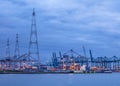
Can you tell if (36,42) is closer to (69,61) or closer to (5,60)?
(5,60)

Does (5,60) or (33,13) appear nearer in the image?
(33,13)

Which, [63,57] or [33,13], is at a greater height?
[33,13]

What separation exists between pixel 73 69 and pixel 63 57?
29.2ft

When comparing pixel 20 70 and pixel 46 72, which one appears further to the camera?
A: pixel 46 72

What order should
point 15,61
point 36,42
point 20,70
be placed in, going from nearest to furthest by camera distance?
point 36,42 → point 15,61 → point 20,70

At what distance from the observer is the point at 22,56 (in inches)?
6929

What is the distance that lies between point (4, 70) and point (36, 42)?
196ft

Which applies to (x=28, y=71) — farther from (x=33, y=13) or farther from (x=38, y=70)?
(x=33, y=13)

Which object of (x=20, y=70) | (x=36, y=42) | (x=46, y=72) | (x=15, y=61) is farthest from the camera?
(x=46, y=72)

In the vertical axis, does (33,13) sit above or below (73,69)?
above

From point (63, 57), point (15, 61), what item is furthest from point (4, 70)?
point (63, 57)

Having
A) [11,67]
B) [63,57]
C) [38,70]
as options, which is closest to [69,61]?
[63,57]

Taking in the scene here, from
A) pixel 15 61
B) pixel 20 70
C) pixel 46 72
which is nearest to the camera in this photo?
pixel 15 61

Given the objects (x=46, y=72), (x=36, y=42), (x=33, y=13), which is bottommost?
(x=46, y=72)
